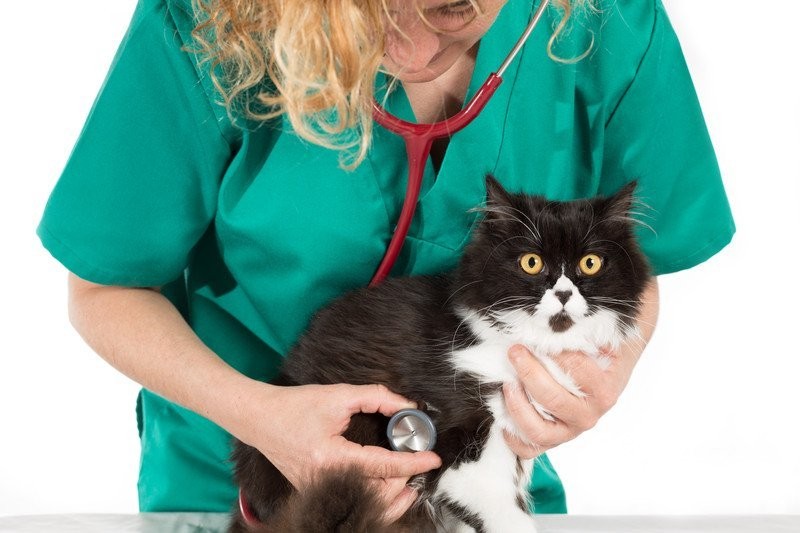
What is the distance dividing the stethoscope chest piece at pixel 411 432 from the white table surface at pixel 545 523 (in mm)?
A: 321

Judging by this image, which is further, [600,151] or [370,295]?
[600,151]

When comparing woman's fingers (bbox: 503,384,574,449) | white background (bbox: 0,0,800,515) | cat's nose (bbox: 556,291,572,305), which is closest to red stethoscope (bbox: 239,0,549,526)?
woman's fingers (bbox: 503,384,574,449)

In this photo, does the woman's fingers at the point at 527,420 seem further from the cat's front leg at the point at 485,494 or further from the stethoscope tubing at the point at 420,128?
the stethoscope tubing at the point at 420,128

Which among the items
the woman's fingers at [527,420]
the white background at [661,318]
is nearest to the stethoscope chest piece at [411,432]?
the woman's fingers at [527,420]

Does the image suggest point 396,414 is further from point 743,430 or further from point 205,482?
point 743,430

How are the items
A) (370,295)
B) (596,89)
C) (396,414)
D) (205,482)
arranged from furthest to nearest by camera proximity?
(205,482) < (596,89) < (370,295) < (396,414)

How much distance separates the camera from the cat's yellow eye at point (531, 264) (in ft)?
4.17

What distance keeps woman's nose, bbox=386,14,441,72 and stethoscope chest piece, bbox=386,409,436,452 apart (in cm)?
44

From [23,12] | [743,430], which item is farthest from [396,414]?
[23,12]

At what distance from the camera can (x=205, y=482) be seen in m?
1.63

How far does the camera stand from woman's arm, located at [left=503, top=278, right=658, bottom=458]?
128cm

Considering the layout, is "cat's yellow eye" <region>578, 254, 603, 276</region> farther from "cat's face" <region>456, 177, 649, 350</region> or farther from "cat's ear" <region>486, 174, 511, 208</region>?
"cat's ear" <region>486, 174, 511, 208</region>

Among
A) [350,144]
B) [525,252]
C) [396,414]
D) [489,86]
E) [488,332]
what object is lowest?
[396,414]

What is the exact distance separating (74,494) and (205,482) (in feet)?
2.87
